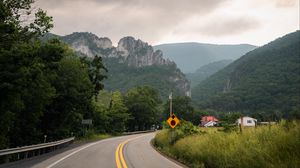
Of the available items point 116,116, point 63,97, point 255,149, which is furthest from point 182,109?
point 255,149

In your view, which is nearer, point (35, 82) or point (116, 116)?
point (35, 82)

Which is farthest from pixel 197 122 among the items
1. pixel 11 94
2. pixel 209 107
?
pixel 11 94

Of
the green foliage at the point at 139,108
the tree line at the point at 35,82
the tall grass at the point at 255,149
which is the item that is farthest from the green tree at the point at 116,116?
the tall grass at the point at 255,149

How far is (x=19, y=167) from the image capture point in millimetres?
13820

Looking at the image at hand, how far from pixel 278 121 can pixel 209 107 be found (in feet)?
612

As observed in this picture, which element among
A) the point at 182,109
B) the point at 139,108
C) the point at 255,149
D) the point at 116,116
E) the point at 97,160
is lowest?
the point at 97,160


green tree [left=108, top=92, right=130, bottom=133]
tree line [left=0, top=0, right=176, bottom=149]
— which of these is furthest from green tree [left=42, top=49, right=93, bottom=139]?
green tree [left=108, top=92, right=130, bottom=133]

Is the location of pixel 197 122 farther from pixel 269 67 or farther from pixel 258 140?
pixel 258 140

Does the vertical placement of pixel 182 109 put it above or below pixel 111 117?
above

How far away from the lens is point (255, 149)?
10.6 meters

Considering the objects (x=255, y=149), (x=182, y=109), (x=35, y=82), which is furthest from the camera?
(x=182, y=109)

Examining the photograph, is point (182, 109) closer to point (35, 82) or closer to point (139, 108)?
point (139, 108)

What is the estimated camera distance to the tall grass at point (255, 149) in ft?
31.2

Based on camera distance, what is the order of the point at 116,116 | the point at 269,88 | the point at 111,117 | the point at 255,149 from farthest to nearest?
the point at 269,88, the point at 111,117, the point at 116,116, the point at 255,149
